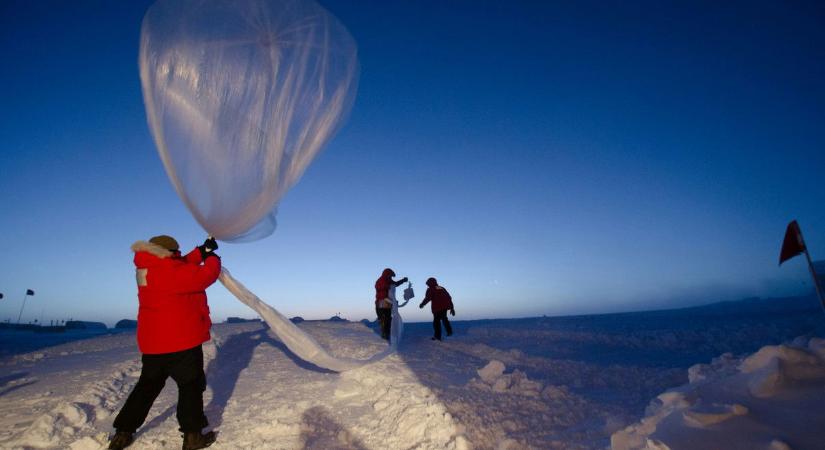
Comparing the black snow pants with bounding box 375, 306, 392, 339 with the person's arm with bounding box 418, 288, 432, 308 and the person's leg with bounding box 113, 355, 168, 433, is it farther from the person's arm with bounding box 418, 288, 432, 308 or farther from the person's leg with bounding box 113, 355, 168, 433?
the person's leg with bounding box 113, 355, 168, 433

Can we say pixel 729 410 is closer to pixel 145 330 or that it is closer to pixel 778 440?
pixel 778 440

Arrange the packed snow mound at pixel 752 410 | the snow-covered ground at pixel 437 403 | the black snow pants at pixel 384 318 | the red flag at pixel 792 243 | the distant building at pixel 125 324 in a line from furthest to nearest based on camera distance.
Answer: the distant building at pixel 125 324 → the black snow pants at pixel 384 318 → the red flag at pixel 792 243 → the snow-covered ground at pixel 437 403 → the packed snow mound at pixel 752 410

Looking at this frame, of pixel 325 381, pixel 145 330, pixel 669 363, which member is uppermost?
pixel 145 330

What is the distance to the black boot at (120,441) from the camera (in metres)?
2.93

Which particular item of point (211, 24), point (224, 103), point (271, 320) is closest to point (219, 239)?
point (271, 320)

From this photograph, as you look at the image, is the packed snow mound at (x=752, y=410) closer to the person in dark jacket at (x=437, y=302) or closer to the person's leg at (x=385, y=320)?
the person's leg at (x=385, y=320)

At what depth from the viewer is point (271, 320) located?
398 cm

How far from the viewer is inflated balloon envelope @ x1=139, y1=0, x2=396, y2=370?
3.33 metres

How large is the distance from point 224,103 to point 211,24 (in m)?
0.72

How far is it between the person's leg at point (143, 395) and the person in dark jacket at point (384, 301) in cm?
607

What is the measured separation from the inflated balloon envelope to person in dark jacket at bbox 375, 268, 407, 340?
5.27m

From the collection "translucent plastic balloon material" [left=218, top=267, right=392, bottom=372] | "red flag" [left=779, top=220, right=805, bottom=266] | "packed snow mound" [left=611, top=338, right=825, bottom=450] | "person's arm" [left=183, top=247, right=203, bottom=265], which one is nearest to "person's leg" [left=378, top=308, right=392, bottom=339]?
"translucent plastic balloon material" [left=218, top=267, right=392, bottom=372]

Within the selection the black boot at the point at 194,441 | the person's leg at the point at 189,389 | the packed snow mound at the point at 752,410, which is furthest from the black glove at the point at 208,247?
the packed snow mound at the point at 752,410

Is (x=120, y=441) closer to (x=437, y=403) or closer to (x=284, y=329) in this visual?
→ (x=284, y=329)
